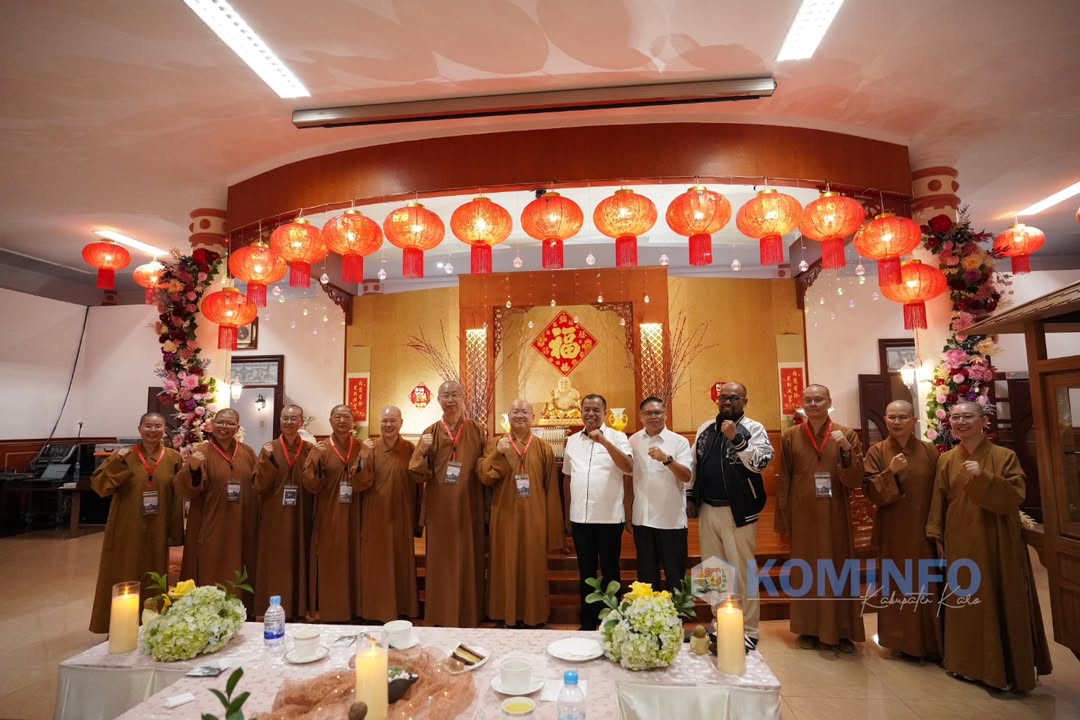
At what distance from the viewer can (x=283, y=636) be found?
85.2 inches

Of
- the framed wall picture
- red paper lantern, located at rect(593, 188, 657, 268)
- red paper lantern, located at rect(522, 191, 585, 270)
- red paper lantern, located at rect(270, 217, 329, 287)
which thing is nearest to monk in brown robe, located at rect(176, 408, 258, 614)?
red paper lantern, located at rect(270, 217, 329, 287)

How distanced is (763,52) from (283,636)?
3.80 metres

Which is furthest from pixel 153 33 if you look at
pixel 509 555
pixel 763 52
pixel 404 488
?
pixel 509 555

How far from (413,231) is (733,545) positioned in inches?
110

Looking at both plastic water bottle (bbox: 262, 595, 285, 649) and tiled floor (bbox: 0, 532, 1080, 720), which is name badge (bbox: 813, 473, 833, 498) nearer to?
tiled floor (bbox: 0, 532, 1080, 720)

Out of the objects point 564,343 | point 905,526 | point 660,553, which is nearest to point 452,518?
point 660,553

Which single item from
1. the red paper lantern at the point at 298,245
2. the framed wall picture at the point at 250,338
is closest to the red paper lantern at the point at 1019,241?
the red paper lantern at the point at 298,245

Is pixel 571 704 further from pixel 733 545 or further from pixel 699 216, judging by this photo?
pixel 699 216

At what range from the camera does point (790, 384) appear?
8117 millimetres

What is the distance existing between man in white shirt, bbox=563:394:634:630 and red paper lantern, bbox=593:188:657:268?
965 millimetres

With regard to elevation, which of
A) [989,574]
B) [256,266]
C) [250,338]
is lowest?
[989,574]

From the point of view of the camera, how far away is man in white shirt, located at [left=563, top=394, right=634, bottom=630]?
3.71 metres

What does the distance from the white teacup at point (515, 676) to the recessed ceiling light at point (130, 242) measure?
22.8 feet

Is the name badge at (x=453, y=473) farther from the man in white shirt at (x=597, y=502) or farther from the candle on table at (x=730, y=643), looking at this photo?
the candle on table at (x=730, y=643)
